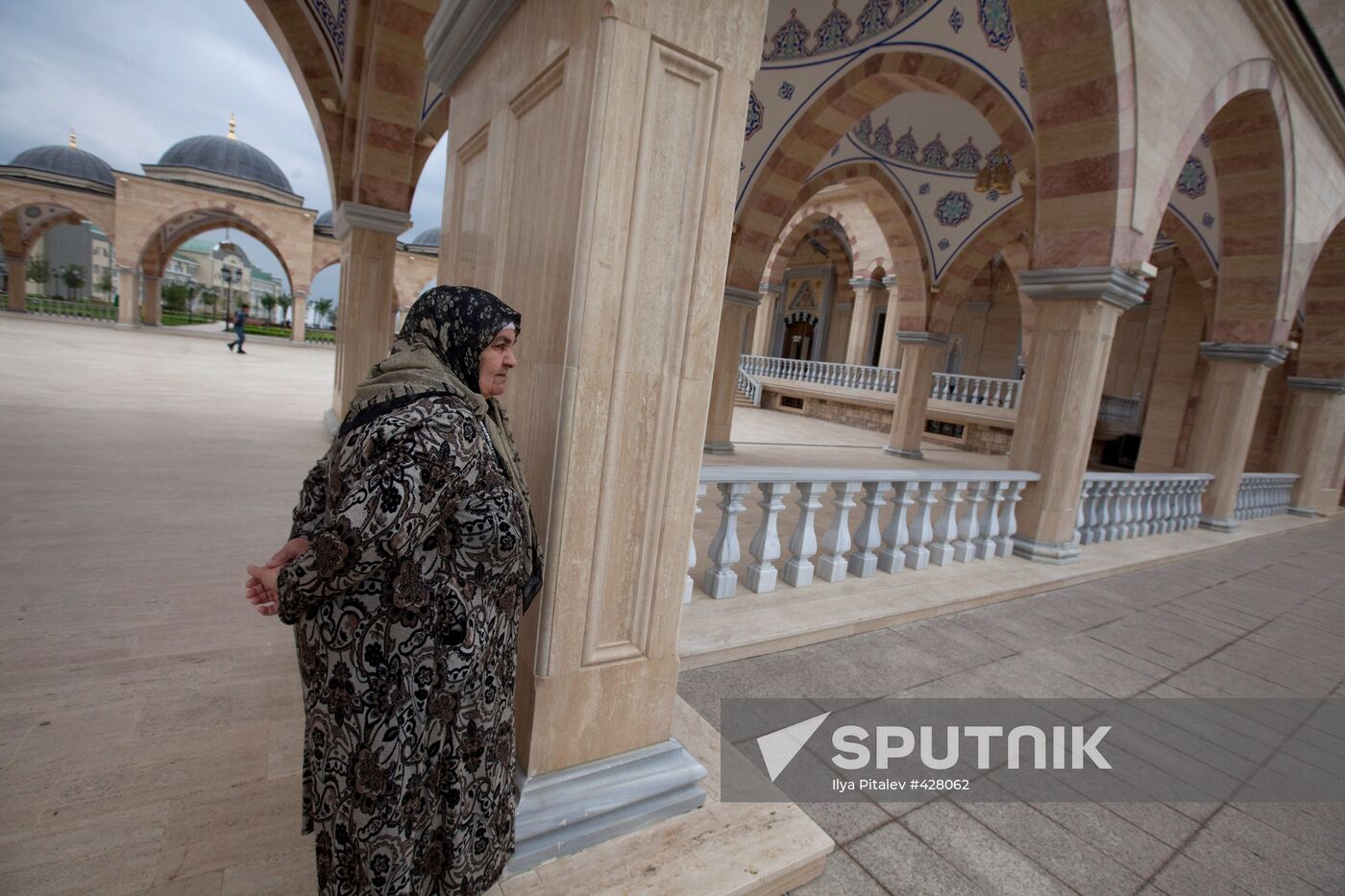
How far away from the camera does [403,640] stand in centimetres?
104

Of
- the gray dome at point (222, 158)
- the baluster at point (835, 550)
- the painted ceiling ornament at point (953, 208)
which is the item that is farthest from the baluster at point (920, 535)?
the gray dome at point (222, 158)

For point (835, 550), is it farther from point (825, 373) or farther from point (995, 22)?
point (825, 373)

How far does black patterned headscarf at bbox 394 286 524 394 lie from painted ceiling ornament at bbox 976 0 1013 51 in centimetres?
758

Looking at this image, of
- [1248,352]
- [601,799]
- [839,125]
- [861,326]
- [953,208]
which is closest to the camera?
[601,799]

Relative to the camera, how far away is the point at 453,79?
2170 millimetres

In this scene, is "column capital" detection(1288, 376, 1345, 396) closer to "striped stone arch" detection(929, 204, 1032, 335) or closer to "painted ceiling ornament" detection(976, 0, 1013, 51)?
"striped stone arch" detection(929, 204, 1032, 335)

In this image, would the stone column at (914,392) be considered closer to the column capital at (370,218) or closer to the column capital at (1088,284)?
the column capital at (1088,284)

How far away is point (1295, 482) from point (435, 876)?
1252cm

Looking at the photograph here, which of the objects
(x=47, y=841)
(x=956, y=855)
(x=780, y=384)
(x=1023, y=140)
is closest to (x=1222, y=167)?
(x=1023, y=140)

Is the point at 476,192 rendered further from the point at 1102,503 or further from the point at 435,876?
the point at 1102,503

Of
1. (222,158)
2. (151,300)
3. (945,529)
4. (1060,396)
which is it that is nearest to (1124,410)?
(1060,396)

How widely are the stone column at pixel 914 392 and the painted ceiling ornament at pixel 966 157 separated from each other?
9.11 feet

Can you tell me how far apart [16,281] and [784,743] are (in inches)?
1239

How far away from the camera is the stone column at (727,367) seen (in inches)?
333
